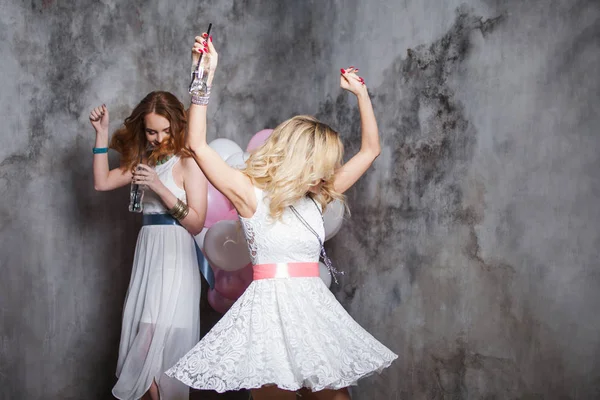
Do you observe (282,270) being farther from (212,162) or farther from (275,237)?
(212,162)

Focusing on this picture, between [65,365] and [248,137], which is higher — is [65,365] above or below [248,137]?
below

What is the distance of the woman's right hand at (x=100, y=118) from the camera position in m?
3.30

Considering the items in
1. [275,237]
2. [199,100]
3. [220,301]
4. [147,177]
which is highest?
[199,100]

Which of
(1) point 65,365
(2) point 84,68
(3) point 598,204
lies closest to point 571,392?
(3) point 598,204

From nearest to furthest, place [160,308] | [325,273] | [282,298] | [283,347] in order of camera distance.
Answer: [283,347] < [282,298] < [160,308] < [325,273]

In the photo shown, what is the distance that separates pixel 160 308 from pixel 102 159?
2.83 feet

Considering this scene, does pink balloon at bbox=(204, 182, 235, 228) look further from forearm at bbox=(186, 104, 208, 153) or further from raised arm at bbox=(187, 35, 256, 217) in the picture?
forearm at bbox=(186, 104, 208, 153)

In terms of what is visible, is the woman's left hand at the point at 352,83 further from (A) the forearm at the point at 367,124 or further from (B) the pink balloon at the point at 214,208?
(B) the pink balloon at the point at 214,208

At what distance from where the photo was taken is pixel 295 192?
232 cm

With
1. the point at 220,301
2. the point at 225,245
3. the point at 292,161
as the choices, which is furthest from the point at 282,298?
the point at 220,301

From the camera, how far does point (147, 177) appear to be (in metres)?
2.96

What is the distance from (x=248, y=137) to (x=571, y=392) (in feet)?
8.61

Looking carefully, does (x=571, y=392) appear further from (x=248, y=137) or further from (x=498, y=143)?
(x=248, y=137)

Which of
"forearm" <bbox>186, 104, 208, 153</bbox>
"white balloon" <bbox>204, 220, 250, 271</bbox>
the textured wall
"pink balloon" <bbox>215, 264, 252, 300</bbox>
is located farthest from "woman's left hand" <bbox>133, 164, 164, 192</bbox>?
the textured wall
